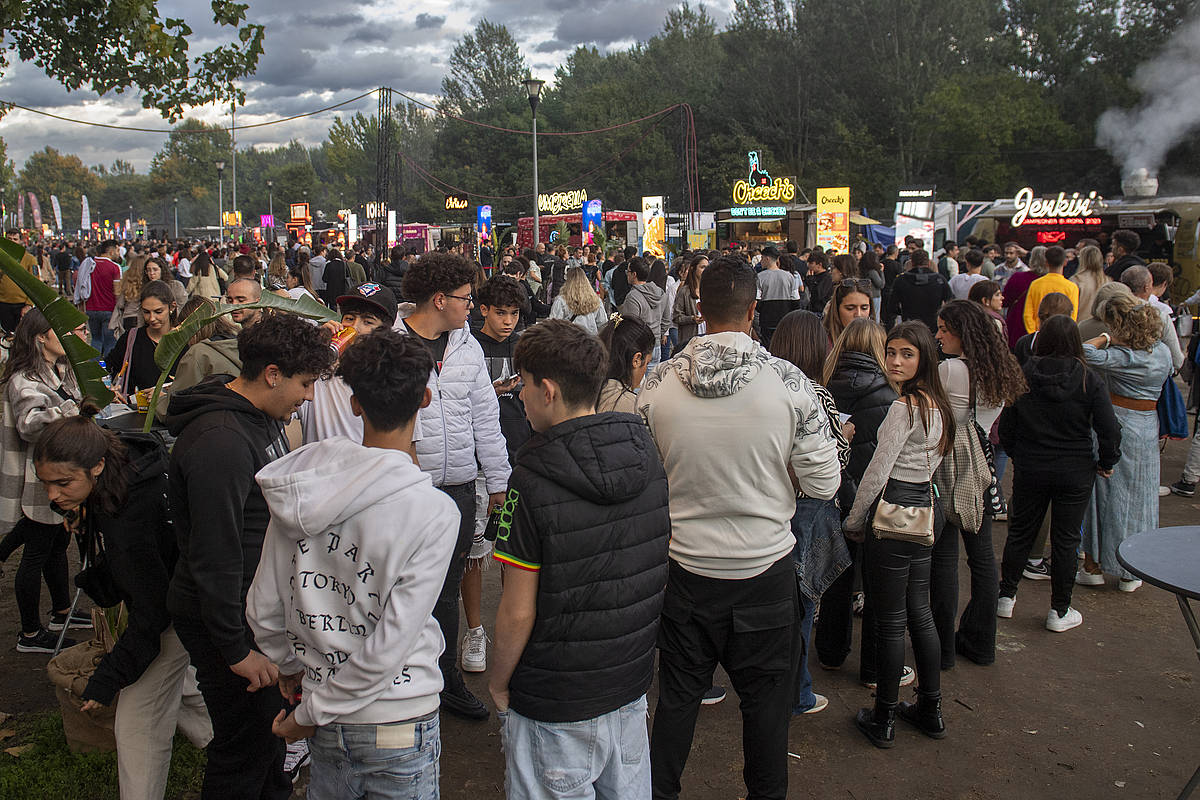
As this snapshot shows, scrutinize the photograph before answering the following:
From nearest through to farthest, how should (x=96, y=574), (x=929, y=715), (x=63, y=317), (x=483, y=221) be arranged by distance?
(x=96, y=574)
(x=63, y=317)
(x=929, y=715)
(x=483, y=221)

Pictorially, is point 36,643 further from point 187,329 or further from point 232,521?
point 232,521

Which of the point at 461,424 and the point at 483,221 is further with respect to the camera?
the point at 483,221

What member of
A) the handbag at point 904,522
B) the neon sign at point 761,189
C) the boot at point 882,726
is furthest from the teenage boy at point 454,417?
the neon sign at point 761,189

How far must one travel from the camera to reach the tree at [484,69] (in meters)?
74.4

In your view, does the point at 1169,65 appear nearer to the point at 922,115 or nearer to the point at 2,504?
the point at 922,115

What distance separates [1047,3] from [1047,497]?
49.5 metres

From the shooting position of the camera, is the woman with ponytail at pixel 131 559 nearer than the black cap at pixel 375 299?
Yes

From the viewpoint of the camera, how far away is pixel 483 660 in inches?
176

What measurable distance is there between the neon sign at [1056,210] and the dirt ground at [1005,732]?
1987 centimetres

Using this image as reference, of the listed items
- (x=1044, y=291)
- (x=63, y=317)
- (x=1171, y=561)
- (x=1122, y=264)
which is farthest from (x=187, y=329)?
(x=1122, y=264)

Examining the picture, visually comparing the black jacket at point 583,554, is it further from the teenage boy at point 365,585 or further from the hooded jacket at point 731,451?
the hooded jacket at point 731,451

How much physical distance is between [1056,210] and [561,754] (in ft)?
78.0

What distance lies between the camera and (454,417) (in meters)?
3.75

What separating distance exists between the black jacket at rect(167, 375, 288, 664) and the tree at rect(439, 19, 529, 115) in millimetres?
76040
